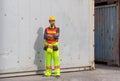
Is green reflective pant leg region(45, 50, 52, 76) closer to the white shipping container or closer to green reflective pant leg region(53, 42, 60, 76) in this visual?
green reflective pant leg region(53, 42, 60, 76)

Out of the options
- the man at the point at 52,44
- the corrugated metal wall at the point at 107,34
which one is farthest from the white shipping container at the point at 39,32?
the corrugated metal wall at the point at 107,34

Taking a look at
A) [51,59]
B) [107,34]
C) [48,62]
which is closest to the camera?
[48,62]

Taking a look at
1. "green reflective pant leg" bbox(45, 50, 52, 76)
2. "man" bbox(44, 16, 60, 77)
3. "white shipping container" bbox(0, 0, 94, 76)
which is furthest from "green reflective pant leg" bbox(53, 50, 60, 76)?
"white shipping container" bbox(0, 0, 94, 76)

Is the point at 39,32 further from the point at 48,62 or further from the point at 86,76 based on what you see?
the point at 86,76

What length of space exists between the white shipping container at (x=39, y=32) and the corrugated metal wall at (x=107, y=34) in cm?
161

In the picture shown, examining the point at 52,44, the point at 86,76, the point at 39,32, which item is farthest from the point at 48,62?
the point at 86,76

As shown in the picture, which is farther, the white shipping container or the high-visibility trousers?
the high-visibility trousers

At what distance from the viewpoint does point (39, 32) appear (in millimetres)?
10906

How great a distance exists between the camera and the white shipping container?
10266mm

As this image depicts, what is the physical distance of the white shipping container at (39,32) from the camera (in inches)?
404

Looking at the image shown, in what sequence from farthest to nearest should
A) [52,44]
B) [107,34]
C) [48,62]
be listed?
[107,34] → [48,62] → [52,44]

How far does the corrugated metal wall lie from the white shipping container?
5.29 feet

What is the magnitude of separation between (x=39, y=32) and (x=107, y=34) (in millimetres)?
4069

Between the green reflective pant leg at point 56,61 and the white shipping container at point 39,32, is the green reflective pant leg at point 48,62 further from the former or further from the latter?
the white shipping container at point 39,32
